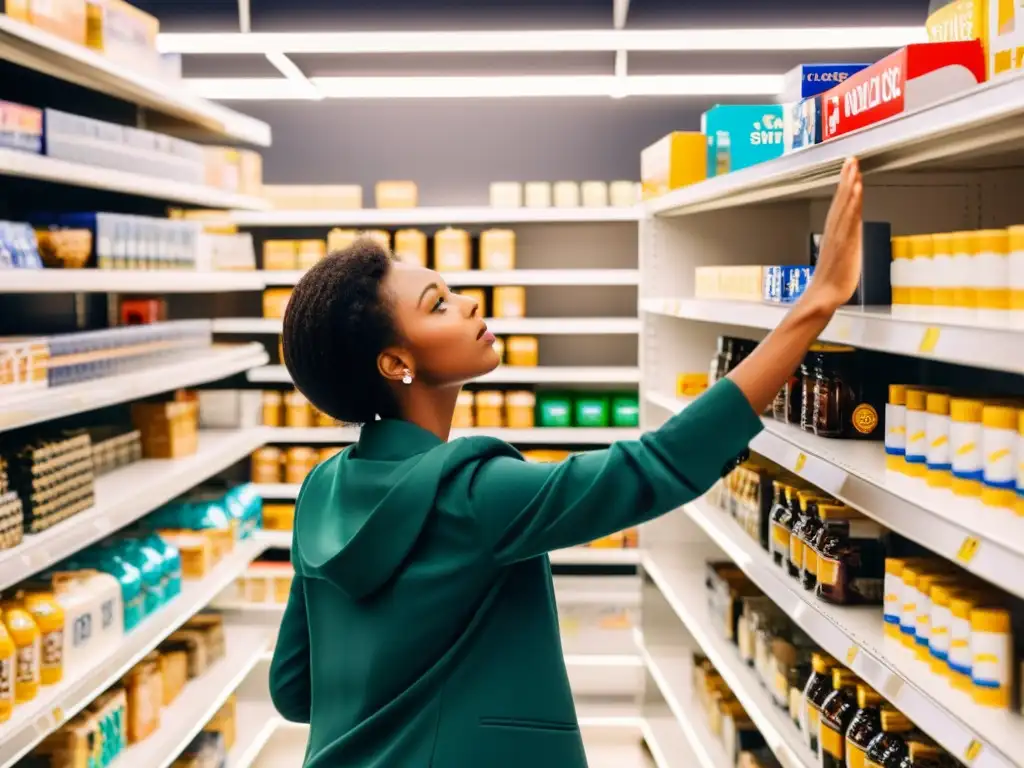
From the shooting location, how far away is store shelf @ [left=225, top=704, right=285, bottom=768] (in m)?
4.39

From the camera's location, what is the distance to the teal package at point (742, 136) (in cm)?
364

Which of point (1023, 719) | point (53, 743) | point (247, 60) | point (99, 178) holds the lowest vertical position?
point (53, 743)

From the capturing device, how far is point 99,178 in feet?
10.3

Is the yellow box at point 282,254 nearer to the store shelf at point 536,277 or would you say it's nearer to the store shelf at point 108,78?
the store shelf at point 536,277

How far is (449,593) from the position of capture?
1.50m

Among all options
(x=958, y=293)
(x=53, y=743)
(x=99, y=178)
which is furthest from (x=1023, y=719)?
(x=99, y=178)

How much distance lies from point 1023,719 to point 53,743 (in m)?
2.34

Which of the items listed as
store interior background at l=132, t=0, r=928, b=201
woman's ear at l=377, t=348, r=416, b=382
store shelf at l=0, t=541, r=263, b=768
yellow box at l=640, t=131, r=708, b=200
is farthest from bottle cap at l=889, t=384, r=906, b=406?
store interior background at l=132, t=0, r=928, b=201

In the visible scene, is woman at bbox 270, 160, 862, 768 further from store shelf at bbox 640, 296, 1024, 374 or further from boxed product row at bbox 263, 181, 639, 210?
boxed product row at bbox 263, 181, 639, 210

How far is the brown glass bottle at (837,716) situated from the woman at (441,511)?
1023 millimetres

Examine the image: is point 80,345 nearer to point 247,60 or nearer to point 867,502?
point 867,502

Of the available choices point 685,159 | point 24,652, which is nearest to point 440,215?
point 685,159

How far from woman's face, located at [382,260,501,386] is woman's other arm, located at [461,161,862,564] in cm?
19

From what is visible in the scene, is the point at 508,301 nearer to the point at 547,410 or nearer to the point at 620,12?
the point at 547,410
